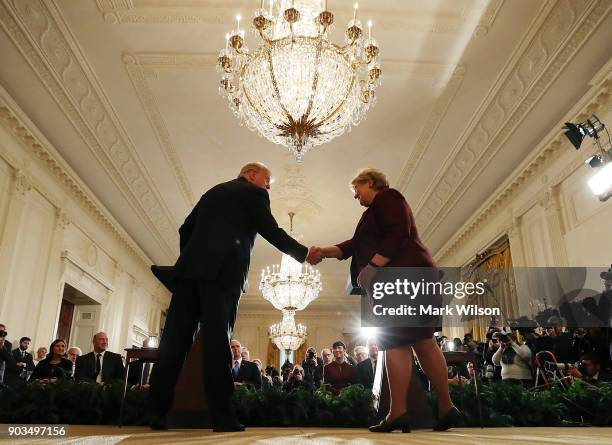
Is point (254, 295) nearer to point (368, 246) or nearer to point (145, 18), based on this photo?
point (145, 18)

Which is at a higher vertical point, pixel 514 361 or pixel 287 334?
pixel 287 334

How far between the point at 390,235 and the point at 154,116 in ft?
17.4

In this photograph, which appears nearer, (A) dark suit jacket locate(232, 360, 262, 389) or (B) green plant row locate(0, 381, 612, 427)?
(B) green plant row locate(0, 381, 612, 427)

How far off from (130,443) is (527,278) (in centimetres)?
712

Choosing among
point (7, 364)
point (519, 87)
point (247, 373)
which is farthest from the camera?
point (247, 373)

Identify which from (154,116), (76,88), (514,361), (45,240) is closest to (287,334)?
(45,240)

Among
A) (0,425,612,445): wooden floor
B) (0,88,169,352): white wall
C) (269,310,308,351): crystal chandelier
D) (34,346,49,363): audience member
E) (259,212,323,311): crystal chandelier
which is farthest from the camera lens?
(269,310,308,351): crystal chandelier

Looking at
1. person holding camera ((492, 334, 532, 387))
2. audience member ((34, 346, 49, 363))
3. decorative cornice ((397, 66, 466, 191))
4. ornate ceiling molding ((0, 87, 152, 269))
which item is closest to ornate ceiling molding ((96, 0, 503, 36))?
decorative cornice ((397, 66, 466, 191))

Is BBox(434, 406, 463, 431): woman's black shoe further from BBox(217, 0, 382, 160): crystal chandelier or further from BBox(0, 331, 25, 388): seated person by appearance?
BBox(0, 331, 25, 388): seated person

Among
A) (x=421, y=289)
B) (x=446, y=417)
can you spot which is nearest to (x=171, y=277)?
(x=421, y=289)

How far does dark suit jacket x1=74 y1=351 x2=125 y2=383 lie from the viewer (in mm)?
5445

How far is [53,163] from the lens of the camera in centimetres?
723

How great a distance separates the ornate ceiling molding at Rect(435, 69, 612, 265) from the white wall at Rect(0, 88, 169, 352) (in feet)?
23.8

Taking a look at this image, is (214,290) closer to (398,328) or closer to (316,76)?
(398,328)
